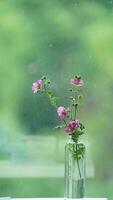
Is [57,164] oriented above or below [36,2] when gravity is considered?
below

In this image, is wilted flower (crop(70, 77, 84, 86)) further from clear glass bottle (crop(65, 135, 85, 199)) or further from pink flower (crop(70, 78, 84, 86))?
clear glass bottle (crop(65, 135, 85, 199))

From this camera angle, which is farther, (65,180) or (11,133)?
(11,133)

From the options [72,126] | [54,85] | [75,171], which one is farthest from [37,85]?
[75,171]

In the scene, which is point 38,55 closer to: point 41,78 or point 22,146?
point 41,78

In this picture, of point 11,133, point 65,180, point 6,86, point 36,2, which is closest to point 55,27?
point 36,2

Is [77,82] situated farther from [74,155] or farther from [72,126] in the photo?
[74,155]

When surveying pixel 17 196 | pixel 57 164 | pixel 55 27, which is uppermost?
pixel 55 27
